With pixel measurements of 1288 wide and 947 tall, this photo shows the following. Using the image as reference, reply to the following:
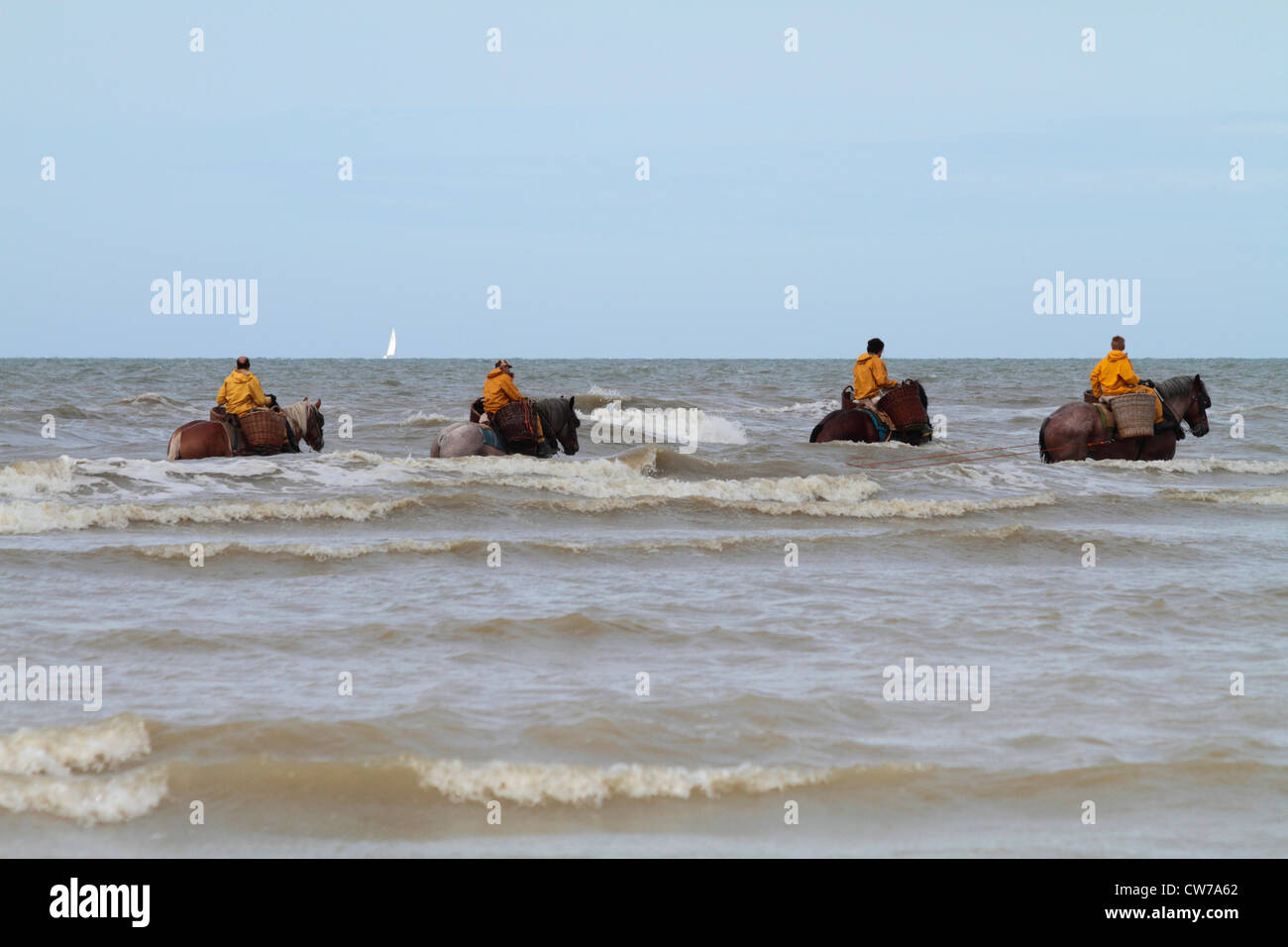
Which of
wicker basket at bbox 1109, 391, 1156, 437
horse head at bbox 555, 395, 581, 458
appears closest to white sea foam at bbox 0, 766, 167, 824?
horse head at bbox 555, 395, 581, 458

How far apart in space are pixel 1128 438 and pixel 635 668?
1271 cm

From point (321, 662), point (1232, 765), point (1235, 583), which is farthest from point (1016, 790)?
point (1235, 583)

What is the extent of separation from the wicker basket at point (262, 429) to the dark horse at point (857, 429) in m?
8.32

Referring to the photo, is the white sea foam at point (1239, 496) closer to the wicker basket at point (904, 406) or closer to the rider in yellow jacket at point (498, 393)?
the wicker basket at point (904, 406)

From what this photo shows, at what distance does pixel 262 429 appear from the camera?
17.6 meters

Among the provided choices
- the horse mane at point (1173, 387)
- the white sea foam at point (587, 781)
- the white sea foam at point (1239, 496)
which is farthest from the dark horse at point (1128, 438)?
the white sea foam at point (587, 781)

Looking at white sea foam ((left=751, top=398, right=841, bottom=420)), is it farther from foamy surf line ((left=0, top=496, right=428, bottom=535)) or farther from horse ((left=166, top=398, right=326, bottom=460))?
foamy surf line ((left=0, top=496, right=428, bottom=535))

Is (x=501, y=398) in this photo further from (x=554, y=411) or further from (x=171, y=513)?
(x=171, y=513)

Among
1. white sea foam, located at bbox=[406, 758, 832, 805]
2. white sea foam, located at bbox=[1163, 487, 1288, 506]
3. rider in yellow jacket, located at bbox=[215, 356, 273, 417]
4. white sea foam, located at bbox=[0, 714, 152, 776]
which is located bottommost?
white sea foam, located at bbox=[406, 758, 832, 805]

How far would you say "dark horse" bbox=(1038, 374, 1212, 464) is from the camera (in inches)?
703

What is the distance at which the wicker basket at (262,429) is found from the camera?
57.6ft

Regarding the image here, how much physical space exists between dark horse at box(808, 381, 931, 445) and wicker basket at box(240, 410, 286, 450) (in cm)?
832

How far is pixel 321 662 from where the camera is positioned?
7332mm
